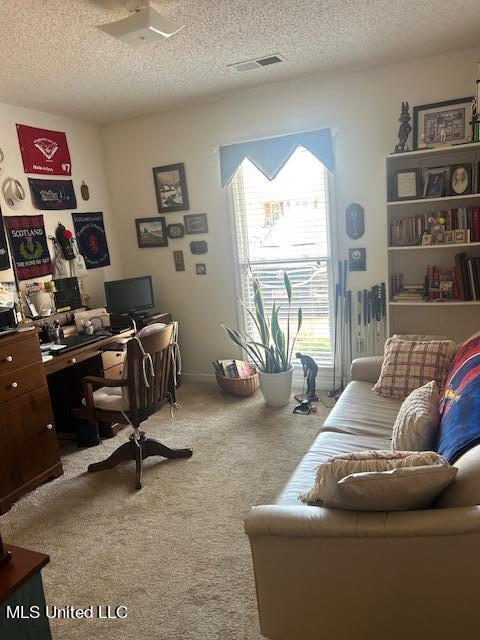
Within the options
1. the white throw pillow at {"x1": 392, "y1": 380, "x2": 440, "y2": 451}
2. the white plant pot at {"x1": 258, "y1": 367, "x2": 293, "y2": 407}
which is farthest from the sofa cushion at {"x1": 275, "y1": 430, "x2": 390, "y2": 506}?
the white plant pot at {"x1": 258, "y1": 367, "x2": 293, "y2": 407}

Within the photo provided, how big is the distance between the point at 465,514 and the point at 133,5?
259cm

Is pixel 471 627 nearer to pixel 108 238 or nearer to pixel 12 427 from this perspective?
pixel 12 427

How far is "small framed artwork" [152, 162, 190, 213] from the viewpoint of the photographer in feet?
14.3

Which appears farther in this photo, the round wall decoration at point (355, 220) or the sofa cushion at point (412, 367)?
the round wall decoration at point (355, 220)

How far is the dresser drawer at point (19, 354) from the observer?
103 inches

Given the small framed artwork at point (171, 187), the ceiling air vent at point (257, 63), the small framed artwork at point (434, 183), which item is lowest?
the small framed artwork at point (434, 183)

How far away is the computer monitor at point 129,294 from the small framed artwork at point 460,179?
273 cm

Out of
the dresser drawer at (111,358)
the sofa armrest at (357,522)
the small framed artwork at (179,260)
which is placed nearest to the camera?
the sofa armrest at (357,522)

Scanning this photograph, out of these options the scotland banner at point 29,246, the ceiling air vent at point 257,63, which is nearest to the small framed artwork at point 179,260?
the scotland banner at point 29,246

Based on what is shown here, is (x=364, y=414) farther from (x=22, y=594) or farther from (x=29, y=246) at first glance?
(x=29, y=246)

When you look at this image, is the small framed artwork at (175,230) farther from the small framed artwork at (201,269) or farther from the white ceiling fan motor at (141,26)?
the white ceiling fan motor at (141,26)

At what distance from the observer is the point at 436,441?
1901 millimetres

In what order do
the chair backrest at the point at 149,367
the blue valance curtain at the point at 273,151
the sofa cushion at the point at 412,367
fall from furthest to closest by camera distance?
1. the blue valance curtain at the point at 273,151
2. the chair backrest at the point at 149,367
3. the sofa cushion at the point at 412,367

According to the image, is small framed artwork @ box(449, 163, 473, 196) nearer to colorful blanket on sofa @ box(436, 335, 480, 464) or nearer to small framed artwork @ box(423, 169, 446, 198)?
small framed artwork @ box(423, 169, 446, 198)
